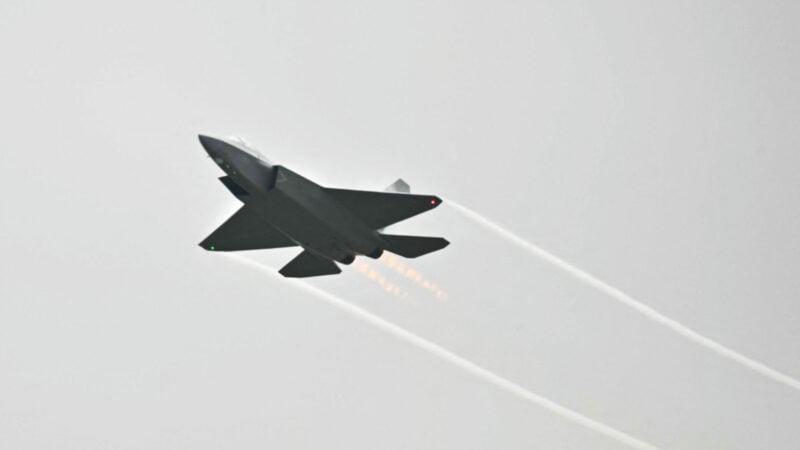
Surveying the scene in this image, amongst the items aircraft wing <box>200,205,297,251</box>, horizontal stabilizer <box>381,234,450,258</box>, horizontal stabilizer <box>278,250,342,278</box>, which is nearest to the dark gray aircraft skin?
horizontal stabilizer <box>381,234,450,258</box>

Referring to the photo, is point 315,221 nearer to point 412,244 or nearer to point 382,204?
point 382,204

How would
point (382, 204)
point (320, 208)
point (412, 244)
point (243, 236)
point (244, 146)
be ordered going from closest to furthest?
point (244, 146), point (320, 208), point (382, 204), point (412, 244), point (243, 236)

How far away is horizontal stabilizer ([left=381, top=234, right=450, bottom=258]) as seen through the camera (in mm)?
39450

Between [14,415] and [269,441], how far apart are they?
72.8 feet

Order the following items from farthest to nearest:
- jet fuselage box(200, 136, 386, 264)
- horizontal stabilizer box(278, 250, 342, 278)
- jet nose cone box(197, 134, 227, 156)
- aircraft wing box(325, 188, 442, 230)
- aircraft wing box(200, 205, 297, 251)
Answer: aircraft wing box(200, 205, 297, 251)
horizontal stabilizer box(278, 250, 342, 278)
aircraft wing box(325, 188, 442, 230)
jet fuselage box(200, 136, 386, 264)
jet nose cone box(197, 134, 227, 156)

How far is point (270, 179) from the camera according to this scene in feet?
123

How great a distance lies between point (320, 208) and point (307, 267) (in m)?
4.71

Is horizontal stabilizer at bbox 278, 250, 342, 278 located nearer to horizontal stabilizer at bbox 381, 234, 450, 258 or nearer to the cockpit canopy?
horizontal stabilizer at bbox 381, 234, 450, 258

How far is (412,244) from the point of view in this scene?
39719 mm

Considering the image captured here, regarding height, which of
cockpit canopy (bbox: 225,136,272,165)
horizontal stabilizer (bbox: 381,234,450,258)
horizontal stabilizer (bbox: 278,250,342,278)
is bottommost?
horizontal stabilizer (bbox: 278,250,342,278)

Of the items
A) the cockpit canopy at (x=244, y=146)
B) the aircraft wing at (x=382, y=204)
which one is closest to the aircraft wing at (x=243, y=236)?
the aircraft wing at (x=382, y=204)

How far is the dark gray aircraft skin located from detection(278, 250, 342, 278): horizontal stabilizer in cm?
11

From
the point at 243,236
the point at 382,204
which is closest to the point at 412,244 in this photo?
the point at 382,204

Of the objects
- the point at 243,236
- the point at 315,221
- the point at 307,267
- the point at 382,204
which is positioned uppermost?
the point at 382,204
